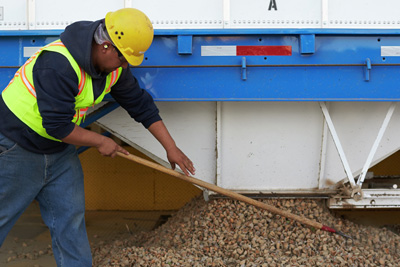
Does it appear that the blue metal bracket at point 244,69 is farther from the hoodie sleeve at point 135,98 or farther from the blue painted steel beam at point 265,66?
the hoodie sleeve at point 135,98

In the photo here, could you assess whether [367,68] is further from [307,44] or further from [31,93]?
[31,93]

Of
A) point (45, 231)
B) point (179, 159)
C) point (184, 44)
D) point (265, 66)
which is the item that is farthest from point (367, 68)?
point (45, 231)

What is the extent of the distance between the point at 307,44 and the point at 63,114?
68.8 inches

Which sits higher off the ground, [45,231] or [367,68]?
[367,68]

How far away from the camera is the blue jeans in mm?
2746

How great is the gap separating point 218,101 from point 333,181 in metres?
1.19

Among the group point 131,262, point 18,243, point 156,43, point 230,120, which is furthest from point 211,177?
point 18,243

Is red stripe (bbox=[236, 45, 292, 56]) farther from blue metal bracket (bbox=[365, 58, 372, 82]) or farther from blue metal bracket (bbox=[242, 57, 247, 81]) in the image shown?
blue metal bracket (bbox=[365, 58, 372, 82])

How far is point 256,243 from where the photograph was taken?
12.1 feet

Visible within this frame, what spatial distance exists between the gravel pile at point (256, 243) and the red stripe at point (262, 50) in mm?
1276

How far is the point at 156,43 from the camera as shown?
337 centimetres

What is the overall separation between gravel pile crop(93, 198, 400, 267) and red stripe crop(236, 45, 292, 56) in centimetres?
128

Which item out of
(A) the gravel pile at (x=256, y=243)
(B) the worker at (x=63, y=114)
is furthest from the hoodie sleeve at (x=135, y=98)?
(A) the gravel pile at (x=256, y=243)

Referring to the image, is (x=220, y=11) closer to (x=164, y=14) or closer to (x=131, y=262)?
(x=164, y=14)
